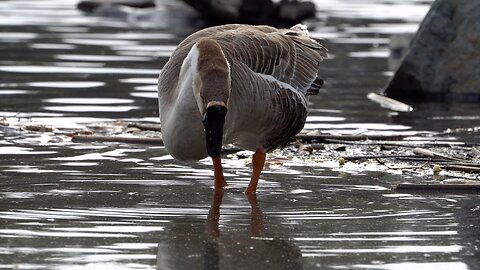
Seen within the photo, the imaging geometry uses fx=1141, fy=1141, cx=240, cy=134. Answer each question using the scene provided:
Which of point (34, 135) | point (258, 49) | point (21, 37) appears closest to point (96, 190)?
point (258, 49)

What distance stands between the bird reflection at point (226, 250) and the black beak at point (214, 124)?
0.52 m

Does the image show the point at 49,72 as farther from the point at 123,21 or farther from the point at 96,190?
the point at 123,21

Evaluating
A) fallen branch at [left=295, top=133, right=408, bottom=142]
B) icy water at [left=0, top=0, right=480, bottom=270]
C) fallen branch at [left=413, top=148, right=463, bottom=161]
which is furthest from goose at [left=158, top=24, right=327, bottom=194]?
fallen branch at [left=413, top=148, right=463, bottom=161]

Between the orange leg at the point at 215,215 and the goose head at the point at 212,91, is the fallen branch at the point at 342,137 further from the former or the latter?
the goose head at the point at 212,91

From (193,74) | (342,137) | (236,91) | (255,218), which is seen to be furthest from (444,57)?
(193,74)

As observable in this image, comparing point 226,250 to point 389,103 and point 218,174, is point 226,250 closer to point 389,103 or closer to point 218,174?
point 218,174

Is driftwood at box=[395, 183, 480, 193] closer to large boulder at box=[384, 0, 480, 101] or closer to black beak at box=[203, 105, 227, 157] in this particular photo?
black beak at box=[203, 105, 227, 157]

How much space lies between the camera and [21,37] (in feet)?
65.1

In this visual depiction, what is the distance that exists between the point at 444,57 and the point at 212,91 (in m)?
7.74

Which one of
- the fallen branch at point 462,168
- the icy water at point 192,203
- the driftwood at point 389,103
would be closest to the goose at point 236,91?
the icy water at point 192,203

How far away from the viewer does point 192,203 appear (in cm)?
762

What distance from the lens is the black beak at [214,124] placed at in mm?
6520

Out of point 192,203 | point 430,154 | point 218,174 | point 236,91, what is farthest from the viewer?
point 430,154

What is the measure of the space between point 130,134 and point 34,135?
88cm
